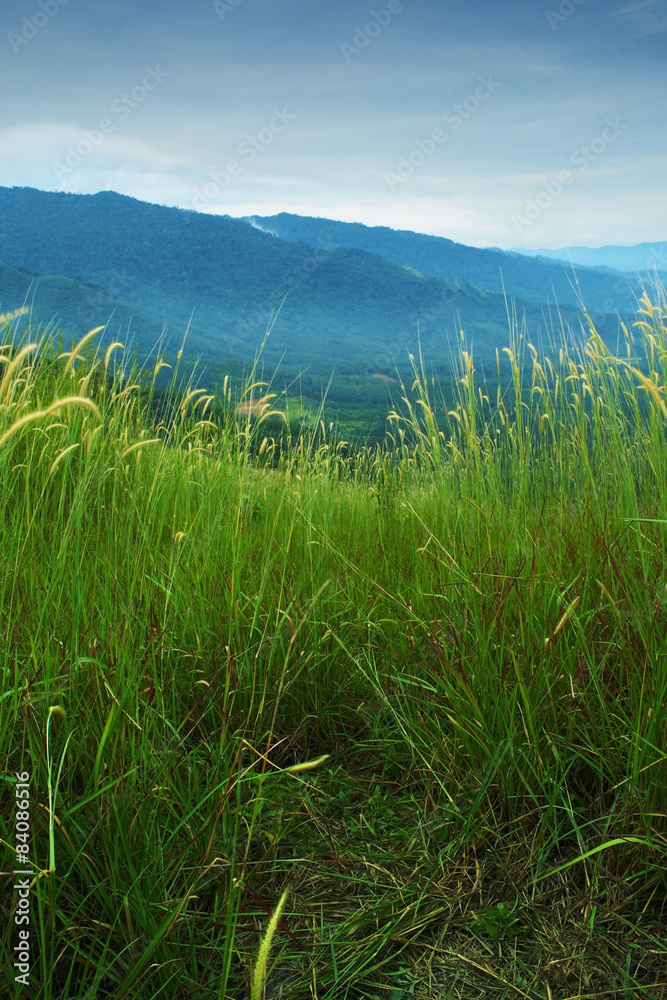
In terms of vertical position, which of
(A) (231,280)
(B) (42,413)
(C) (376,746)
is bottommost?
(C) (376,746)

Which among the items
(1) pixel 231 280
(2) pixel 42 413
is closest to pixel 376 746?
(2) pixel 42 413

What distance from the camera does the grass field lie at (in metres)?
1.28

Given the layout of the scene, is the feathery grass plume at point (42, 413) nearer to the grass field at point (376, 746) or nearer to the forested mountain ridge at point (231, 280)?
the grass field at point (376, 746)

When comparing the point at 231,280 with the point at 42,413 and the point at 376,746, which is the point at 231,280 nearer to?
the point at 376,746

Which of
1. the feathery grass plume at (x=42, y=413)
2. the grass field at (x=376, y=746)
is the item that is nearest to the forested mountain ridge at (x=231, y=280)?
the grass field at (x=376, y=746)

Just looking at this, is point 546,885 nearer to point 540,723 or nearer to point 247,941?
point 540,723

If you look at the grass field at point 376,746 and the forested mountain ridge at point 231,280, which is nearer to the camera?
the grass field at point 376,746

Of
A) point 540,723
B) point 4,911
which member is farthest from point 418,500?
point 4,911

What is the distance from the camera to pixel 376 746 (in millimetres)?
2057

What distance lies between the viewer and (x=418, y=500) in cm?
309

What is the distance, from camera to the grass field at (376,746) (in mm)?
1278

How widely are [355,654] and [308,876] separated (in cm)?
88

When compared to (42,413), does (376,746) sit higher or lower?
lower

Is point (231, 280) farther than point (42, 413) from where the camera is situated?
Yes
